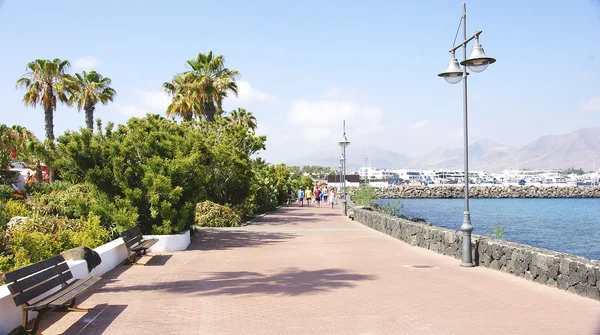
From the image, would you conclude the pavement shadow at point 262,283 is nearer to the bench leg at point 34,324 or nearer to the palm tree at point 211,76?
the bench leg at point 34,324

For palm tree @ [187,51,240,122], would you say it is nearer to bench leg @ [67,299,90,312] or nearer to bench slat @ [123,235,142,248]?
bench slat @ [123,235,142,248]

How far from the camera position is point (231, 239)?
17.4 m

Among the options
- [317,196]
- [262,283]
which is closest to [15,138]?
[317,196]

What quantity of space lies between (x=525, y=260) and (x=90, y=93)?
33.5 m

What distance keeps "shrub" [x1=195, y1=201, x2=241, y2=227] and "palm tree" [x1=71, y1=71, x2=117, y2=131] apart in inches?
700

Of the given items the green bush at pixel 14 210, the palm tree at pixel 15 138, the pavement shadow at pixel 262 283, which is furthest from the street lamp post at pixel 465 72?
the palm tree at pixel 15 138

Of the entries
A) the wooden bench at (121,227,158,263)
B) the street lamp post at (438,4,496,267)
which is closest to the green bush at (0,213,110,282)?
the wooden bench at (121,227,158,263)

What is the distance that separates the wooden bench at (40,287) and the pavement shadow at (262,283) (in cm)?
183

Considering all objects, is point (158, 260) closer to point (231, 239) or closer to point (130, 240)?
point (130, 240)

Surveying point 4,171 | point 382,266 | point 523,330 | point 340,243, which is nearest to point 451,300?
point 523,330

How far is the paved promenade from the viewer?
6.71 meters

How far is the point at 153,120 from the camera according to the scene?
16.7 meters

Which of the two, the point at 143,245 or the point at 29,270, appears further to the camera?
the point at 143,245

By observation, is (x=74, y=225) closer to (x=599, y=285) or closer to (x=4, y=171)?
(x=599, y=285)
